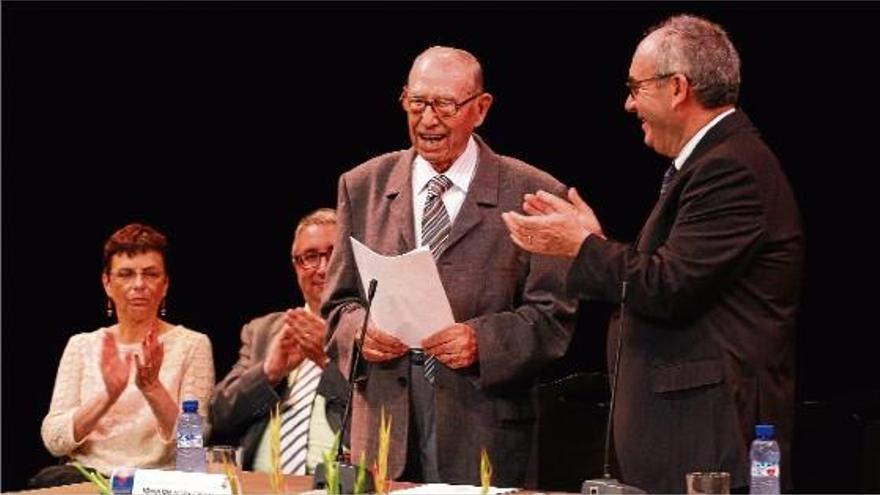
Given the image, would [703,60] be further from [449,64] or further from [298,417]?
[298,417]

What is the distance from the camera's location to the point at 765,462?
9.86 feet

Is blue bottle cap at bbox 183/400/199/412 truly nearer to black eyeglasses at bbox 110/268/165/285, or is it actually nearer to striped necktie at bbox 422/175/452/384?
striped necktie at bbox 422/175/452/384

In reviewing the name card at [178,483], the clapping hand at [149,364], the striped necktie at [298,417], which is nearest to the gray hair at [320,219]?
the striped necktie at [298,417]

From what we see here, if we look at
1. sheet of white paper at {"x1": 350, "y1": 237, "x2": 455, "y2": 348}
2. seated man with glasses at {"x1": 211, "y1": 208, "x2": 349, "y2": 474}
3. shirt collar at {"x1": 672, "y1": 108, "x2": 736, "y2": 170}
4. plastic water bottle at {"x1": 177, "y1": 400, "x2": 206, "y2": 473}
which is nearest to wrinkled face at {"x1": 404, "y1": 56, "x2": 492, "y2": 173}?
sheet of white paper at {"x1": 350, "y1": 237, "x2": 455, "y2": 348}

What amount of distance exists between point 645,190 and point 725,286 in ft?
5.11

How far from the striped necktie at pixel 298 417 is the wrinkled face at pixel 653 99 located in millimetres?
1497

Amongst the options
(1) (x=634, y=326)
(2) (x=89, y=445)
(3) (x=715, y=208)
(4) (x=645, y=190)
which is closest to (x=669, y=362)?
(1) (x=634, y=326)

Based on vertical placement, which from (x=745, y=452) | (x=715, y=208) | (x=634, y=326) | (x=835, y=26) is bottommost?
(x=745, y=452)

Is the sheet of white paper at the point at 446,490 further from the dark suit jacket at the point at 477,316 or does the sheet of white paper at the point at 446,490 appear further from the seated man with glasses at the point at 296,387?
the seated man with glasses at the point at 296,387

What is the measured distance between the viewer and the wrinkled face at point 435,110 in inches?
151

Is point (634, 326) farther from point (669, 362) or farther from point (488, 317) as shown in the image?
point (488, 317)

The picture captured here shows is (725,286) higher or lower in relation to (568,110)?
lower

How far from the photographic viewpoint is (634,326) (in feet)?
11.1

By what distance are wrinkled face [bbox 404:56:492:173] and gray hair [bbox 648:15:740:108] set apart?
57 centimetres
